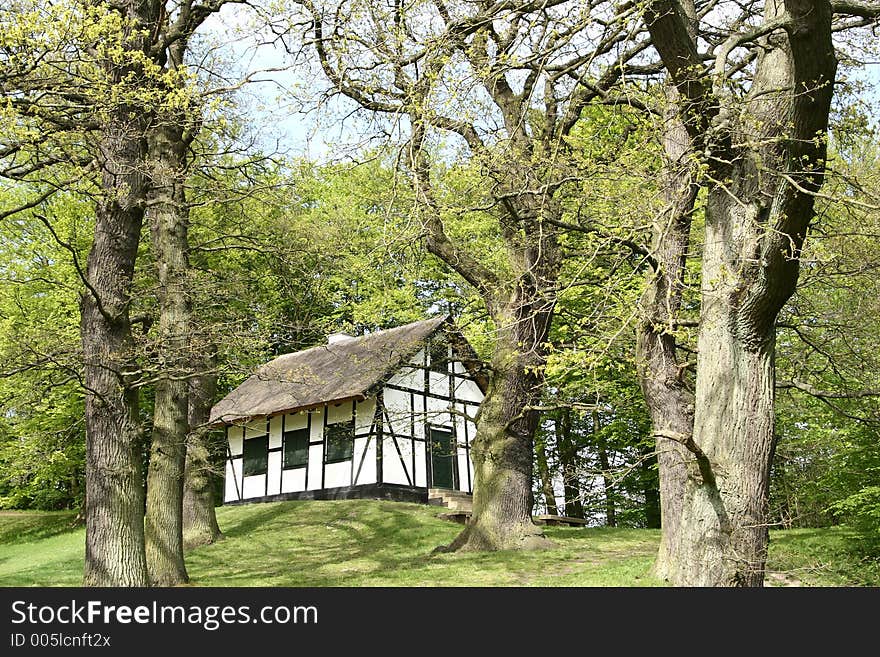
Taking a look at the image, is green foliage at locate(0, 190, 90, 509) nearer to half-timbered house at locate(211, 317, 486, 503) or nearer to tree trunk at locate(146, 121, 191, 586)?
half-timbered house at locate(211, 317, 486, 503)

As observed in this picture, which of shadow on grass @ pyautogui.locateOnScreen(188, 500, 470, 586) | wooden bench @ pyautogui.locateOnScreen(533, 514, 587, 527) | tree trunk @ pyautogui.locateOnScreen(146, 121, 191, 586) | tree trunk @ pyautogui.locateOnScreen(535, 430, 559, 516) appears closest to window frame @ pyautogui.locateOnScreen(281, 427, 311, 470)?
shadow on grass @ pyautogui.locateOnScreen(188, 500, 470, 586)

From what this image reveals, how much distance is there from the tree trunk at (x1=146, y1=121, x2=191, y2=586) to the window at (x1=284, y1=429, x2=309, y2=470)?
33.5 feet

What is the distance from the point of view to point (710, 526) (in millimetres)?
6672

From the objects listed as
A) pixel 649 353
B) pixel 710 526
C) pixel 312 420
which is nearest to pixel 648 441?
pixel 312 420

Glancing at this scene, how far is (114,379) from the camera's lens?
408 inches

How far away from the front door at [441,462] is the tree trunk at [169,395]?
1057 cm

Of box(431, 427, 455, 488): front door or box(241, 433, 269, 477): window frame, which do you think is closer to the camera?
box(431, 427, 455, 488): front door

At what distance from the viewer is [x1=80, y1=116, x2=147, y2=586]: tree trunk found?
9945mm

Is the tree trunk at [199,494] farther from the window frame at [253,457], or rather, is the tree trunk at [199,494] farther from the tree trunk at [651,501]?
the tree trunk at [651,501]

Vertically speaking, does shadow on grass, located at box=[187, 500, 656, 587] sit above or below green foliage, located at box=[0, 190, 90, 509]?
below

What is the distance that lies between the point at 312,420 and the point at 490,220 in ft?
25.7

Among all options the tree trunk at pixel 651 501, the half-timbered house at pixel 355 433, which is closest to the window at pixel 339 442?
the half-timbered house at pixel 355 433
